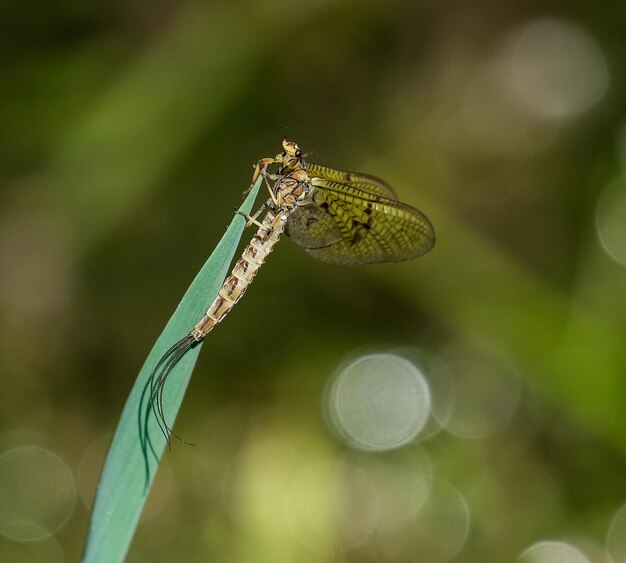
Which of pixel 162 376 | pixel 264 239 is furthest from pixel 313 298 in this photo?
pixel 162 376

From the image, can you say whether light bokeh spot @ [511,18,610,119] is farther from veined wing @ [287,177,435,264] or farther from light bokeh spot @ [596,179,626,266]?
veined wing @ [287,177,435,264]

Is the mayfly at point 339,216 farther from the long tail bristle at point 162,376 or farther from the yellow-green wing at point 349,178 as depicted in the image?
the long tail bristle at point 162,376

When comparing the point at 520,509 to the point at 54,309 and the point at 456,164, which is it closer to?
the point at 456,164

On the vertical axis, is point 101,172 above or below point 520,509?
above

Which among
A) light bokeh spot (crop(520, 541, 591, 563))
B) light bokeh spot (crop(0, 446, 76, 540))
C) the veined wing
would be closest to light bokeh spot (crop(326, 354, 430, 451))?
light bokeh spot (crop(520, 541, 591, 563))

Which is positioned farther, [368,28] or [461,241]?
[368,28]

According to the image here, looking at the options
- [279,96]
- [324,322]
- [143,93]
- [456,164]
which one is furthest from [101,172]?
[456,164]

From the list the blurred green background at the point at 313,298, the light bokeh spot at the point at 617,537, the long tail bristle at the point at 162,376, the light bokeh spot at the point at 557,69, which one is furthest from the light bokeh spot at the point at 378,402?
the long tail bristle at the point at 162,376
